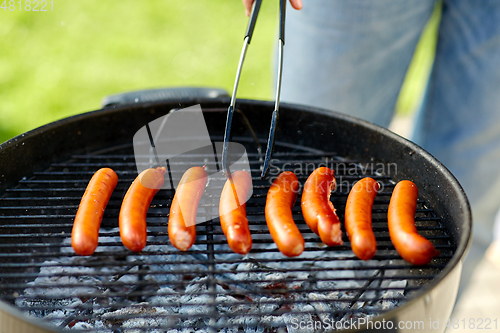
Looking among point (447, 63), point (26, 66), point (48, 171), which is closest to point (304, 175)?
point (48, 171)

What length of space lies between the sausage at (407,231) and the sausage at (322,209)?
8.7 inches

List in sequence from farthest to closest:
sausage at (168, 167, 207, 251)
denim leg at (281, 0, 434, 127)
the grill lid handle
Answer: denim leg at (281, 0, 434, 127)
the grill lid handle
sausage at (168, 167, 207, 251)

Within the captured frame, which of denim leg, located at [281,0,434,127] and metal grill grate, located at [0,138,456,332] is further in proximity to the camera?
denim leg, located at [281,0,434,127]

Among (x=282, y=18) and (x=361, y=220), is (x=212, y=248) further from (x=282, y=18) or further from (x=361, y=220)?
(x=282, y=18)

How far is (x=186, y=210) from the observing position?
176 centimetres

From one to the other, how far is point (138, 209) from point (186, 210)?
0.68ft

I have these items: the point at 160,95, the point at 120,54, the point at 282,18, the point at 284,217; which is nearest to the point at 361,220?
the point at 284,217

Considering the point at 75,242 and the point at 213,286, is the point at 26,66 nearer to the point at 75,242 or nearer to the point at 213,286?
the point at 75,242

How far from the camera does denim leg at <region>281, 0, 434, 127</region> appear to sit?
2773 mm

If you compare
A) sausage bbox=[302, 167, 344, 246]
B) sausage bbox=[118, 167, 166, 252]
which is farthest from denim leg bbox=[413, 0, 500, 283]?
sausage bbox=[118, 167, 166, 252]

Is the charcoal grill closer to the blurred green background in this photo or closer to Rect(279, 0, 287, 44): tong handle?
Rect(279, 0, 287, 44): tong handle

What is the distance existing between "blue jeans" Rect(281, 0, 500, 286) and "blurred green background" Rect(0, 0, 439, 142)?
75.6 inches

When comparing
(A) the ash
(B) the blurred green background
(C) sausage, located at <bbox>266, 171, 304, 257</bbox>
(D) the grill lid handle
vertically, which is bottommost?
(A) the ash

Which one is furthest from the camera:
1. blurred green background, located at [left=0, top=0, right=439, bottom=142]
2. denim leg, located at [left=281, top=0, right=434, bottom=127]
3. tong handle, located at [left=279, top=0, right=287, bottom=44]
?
blurred green background, located at [left=0, top=0, right=439, bottom=142]
